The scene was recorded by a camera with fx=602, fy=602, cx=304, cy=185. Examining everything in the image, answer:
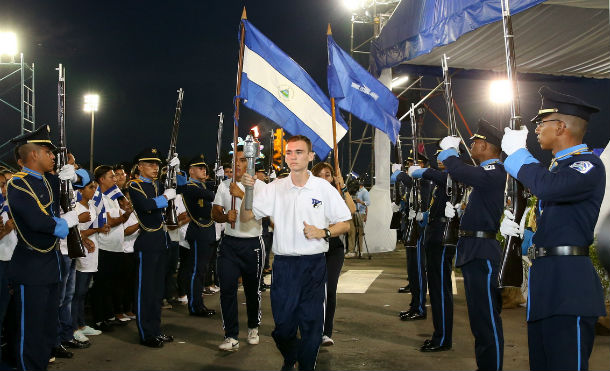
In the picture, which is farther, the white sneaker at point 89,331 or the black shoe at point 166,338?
the white sneaker at point 89,331

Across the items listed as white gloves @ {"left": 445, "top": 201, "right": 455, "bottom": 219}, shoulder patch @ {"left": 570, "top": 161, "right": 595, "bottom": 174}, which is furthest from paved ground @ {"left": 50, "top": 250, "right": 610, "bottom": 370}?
shoulder patch @ {"left": 570, "top": 161, "right": 595, "bottom": 174}

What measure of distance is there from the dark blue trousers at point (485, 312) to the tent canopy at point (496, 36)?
4.54 m

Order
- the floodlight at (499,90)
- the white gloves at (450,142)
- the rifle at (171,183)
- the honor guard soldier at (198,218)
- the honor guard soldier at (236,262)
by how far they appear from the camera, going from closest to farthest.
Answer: the white gloves at (450,142), the honor guard soldier at (236,262), the rifle at (171,183), the honor guard soldier at (198,218), the floodlight at (499,90)

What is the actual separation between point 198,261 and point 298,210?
476 centimetres

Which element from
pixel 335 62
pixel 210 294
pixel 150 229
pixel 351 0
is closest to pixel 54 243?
pixel 150 229

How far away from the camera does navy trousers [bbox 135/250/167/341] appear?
720 cm

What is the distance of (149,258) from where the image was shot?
7266 mm

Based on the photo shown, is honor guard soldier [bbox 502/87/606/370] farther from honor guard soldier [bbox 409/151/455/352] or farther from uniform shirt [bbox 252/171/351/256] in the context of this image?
honor guard soldier [bbox 409/151/455/352]

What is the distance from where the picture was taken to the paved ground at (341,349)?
6.35 m

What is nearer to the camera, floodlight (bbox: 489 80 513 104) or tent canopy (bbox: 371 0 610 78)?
tent canopy (bbox: 371 0 610 78)

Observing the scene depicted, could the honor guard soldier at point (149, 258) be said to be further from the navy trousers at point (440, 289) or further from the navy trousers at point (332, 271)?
the navy trousers at point (440, 289)

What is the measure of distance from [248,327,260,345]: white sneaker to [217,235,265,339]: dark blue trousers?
0.65 feet

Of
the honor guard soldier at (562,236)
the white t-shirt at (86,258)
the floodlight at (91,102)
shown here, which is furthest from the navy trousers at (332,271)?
the floodlight at (91,102)

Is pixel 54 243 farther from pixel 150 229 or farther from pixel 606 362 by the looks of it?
pixel 606 362
